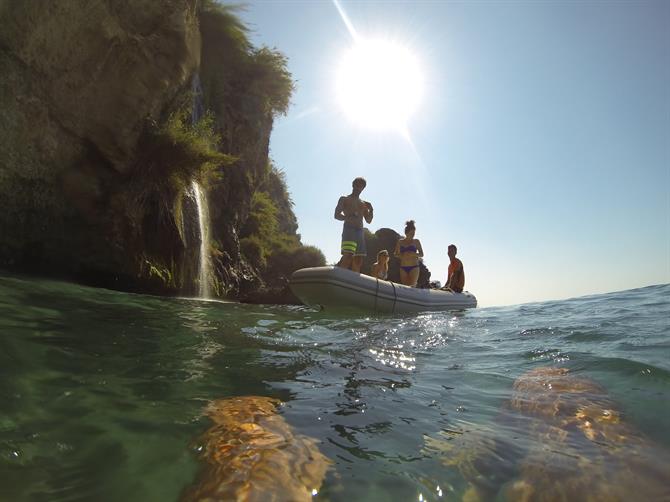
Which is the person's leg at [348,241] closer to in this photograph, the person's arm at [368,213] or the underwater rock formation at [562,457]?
the person's arm at [368,213]

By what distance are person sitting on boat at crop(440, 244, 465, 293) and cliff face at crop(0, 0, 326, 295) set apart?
634cm

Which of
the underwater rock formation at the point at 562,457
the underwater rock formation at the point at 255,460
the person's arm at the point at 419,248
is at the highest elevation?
the person's arm at the point at 419,248

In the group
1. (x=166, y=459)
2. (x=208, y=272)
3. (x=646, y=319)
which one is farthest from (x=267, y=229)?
(x=166, y=459)

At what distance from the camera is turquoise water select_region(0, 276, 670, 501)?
4.98 ft

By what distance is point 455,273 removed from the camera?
10.9 m

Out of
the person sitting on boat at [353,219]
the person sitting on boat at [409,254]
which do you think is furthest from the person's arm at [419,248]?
the person sitting on boat at [353,219]

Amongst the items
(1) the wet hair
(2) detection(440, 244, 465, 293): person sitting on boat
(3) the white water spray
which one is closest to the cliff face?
(3) the white water spray

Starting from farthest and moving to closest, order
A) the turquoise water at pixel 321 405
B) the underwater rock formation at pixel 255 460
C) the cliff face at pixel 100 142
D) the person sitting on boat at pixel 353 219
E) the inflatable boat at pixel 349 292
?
the person sitting on boat at pixel 353 219 → the inflatable boat at pixel 349 292 → the cliff face at pixel 100 142 → the turquoise water at pixel 321 405 → the underwater rock formation at pixel 255 460

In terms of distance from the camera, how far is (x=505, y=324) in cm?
641

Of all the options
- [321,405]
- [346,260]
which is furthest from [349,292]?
[321,405]

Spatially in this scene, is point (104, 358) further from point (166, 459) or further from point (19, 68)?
point (19, 68)

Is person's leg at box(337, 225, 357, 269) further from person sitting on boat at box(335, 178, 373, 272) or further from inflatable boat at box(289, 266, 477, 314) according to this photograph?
inflatable boat at box(289, 266, 477, 314)

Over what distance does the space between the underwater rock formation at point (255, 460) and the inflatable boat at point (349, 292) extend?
5144 millimetres

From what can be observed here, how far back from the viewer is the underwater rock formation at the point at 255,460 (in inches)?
54.8
